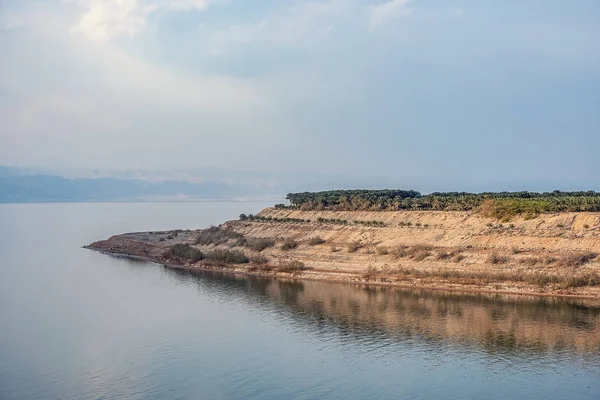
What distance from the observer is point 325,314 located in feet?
159

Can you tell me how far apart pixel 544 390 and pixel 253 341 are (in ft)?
58.8

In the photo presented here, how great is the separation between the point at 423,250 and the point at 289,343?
90.3 ft

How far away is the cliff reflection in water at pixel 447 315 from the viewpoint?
3941 centimetres

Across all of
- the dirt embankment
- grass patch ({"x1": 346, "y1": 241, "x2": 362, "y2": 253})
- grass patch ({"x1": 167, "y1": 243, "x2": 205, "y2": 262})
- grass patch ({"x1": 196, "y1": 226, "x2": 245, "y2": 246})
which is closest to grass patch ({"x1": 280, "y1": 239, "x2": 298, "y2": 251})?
the dirt embankment

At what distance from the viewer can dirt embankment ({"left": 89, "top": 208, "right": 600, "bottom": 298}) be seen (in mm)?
54000

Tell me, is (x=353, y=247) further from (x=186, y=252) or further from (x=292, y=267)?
(x=186, y=252)

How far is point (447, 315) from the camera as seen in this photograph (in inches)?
1843

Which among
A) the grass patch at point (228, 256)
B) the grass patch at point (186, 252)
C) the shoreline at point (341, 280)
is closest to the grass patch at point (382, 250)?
the shoreline at point (341, 280)

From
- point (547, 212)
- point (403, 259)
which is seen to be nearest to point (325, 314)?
point (403, 259)

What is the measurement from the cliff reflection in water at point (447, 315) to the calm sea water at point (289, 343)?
0.45ft

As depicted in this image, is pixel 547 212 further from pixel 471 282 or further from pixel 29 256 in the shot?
pixel 29 256

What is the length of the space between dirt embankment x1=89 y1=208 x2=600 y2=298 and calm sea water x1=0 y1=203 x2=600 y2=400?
3.27m

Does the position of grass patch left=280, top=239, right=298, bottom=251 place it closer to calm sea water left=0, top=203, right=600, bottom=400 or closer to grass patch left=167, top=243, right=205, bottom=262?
grass patch left=167, top=243, right=205, bottom=262

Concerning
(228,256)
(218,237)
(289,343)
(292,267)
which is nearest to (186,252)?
(218,237)
